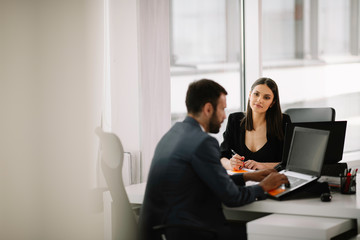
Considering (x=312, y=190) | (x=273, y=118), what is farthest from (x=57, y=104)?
(x=312, y=190)

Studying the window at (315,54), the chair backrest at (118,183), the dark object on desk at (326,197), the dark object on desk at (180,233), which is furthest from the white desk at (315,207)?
the window at (315,54)

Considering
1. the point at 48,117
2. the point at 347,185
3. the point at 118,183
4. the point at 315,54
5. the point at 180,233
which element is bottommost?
the point at 180,233

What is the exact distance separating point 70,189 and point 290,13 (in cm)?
354

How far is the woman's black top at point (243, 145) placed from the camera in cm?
356

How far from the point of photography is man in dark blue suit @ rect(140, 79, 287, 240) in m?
2.35

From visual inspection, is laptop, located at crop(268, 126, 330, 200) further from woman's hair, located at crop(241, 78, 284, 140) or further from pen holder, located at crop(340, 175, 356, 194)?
woman's hair, located at crop(241, 78, 284, 140)

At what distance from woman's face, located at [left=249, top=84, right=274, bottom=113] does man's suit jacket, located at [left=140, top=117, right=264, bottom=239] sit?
4.06 feet

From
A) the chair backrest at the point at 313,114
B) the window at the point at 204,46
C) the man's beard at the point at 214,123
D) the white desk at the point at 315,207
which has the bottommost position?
the white desk at the point at 315,207

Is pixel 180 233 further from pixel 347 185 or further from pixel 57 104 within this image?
pixel 57 104

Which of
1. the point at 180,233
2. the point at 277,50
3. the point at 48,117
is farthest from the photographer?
the point at 277,50

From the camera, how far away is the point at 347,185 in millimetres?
2721

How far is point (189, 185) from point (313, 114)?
204 cm

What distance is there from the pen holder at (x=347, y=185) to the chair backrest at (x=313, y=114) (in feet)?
4.25

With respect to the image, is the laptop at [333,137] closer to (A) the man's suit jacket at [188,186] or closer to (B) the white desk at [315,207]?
(B) the white desk at [315,207]
